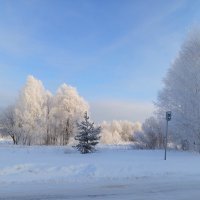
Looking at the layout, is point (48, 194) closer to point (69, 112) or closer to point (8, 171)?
point (8, 171)

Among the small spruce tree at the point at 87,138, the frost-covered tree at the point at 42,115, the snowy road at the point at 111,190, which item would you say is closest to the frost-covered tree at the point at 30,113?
the frost-covered tree at the point at 42,115

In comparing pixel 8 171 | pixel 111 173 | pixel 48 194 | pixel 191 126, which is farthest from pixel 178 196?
pixel 191 126

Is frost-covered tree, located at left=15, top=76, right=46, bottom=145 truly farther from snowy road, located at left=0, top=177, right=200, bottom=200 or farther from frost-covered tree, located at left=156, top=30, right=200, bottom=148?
snowy road, located at left=0, top=177, right=200, bottom=200

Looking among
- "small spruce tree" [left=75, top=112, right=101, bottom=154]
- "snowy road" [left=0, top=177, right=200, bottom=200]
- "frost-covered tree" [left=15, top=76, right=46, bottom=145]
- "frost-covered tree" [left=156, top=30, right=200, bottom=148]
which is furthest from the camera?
"frost-covered tree" [left=15, top=76, right=46, bottom=145]

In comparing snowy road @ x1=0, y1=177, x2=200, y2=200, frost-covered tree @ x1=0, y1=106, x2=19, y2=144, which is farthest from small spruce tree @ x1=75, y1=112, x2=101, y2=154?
frost-covered tree @ x1=0, y1=106, x2=19, y2=144

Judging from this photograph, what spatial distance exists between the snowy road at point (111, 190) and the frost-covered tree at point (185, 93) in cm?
1677

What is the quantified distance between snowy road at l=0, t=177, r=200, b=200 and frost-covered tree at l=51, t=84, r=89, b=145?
4938cm

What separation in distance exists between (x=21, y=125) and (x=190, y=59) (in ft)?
112

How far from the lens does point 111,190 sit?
11656 millimetres

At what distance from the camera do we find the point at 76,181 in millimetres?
13562

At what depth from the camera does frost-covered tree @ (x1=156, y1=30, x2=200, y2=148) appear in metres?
30.0

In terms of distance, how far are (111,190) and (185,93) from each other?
65.3ft

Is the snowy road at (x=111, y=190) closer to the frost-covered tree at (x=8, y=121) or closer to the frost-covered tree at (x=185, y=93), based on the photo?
the frost-covered tree at (x=185, y=93)

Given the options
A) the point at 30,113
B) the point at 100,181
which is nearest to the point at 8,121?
the point at 30,113
